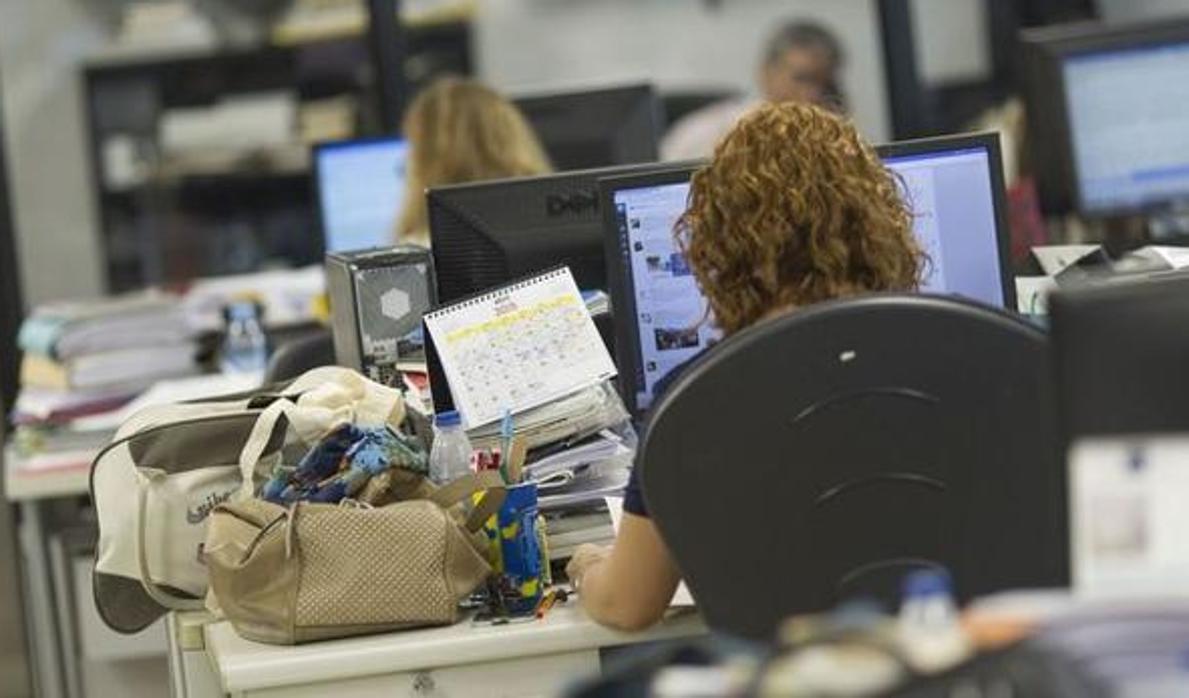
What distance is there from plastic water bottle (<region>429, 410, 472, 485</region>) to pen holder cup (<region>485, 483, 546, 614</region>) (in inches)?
5.5

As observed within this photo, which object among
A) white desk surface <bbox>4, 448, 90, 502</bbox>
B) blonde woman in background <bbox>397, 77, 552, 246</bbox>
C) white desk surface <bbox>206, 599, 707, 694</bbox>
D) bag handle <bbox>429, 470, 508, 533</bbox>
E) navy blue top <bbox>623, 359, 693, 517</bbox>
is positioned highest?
blonde woman in background <bbox>397, 77, 552, 246</bbox>

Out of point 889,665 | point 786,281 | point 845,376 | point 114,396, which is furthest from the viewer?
point 114,396

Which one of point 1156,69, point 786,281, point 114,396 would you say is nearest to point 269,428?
point 786,281

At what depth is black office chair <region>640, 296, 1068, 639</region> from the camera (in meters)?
2.58

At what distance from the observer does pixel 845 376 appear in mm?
2584

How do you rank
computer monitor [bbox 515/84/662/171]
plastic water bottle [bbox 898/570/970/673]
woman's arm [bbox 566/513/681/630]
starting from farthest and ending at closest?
computer monitor [bbox 515/84/662/171], woman's arm [bbox 566/513/681/630], plastic water bottle [bbox 898/570/970/673]

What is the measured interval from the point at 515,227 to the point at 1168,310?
1734 millimetres

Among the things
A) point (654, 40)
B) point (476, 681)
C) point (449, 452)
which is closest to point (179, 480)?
point (449, 452)

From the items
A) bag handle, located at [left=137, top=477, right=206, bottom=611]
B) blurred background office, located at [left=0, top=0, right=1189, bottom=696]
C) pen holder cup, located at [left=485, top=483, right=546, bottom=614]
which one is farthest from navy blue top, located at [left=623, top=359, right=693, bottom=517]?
blurred background office, located at [left=0, top=0, right=1189, bottom=696]

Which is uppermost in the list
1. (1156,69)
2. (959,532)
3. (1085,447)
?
(1156,69)

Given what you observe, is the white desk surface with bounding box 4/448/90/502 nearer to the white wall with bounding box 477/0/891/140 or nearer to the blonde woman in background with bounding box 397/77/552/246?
the blonde woman in background with bounding box 397/77/552/246

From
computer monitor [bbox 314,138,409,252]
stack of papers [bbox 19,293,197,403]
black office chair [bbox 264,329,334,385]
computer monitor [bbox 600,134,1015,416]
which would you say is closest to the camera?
computer monitor [bbox 600,134,1015,416]

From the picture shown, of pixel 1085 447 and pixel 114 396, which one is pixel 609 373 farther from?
pixel 114 396

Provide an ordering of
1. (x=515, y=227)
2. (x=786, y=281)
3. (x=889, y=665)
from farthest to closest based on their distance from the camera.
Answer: (x=515, y=227) → (x=786, y=281) → (x=889, y=665)
